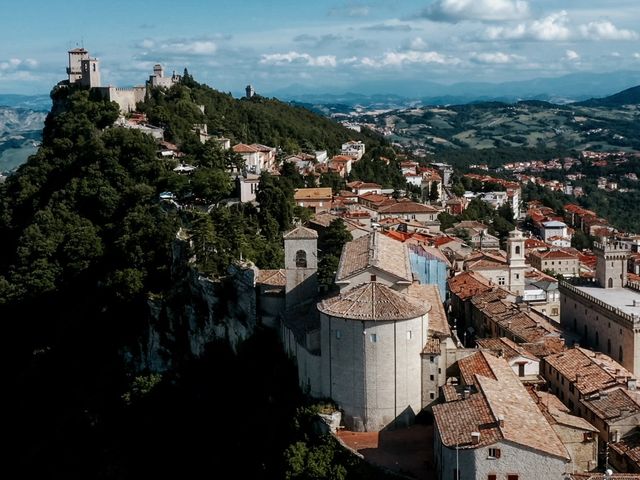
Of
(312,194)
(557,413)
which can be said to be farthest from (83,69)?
(557,413)

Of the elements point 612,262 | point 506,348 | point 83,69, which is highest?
point 83,69

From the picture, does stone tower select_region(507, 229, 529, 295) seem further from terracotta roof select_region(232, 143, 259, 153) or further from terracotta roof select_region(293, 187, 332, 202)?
terracotta roof select_region(232, 143, 259, 153)

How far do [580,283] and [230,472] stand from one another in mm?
25501

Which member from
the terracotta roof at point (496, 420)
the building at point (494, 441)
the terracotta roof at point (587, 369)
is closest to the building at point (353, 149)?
the terracotta roof at point (587, 369)

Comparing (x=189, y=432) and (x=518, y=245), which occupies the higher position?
(x=518, y=245)

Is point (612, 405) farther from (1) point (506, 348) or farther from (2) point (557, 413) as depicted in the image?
(1) point (506, 348)

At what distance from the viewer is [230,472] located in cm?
4025

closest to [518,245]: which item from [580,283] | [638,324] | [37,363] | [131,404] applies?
[580,283]

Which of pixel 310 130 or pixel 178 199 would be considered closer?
pixel 178 199

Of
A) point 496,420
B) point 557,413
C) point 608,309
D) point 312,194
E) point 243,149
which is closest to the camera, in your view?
point 496,420

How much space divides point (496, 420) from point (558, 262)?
57.7 meters

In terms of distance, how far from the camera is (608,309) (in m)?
43.7

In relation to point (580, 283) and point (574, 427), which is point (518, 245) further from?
point (574, 427)

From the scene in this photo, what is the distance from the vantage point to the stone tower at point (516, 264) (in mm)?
61956
